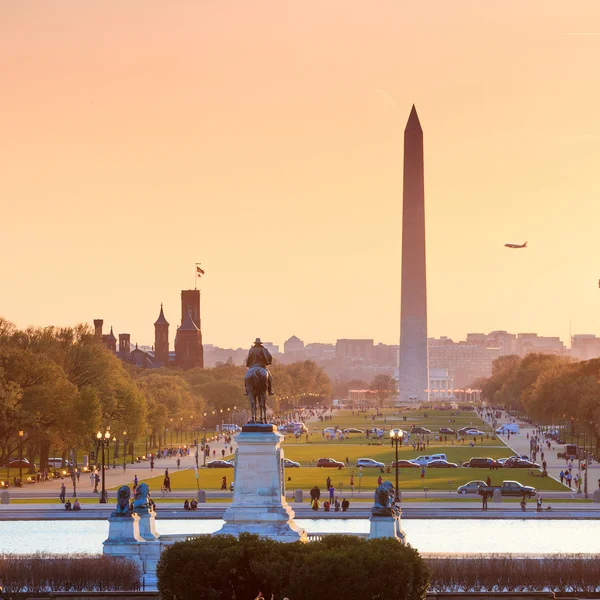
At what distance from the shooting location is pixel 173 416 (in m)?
140

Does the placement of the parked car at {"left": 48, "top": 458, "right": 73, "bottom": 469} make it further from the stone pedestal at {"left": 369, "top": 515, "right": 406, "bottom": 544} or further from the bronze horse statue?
the stone pedestal at {"left": 369, "top": 515, "right": 406, "bottom": 544}

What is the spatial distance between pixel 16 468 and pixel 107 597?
63472 mm

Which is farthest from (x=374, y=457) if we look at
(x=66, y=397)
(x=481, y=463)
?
(x=66, y=397)

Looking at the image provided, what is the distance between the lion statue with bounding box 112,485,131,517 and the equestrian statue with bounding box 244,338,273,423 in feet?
13.7

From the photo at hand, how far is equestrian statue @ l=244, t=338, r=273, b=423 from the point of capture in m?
46.4

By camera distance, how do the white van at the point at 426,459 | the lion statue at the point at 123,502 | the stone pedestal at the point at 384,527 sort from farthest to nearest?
the white van at the point at 426,459 < the lion statue at the point at 123,502 < the stone pedestal at the point at 384,527

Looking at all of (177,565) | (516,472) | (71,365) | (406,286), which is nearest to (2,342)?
(71,365)

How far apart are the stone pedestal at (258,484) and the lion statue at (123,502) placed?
9.90 ft

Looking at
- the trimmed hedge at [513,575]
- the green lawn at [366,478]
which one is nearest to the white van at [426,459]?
the green lawn at [366,478]

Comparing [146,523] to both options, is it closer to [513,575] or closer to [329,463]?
[513,575]

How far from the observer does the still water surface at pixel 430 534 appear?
5375 cm

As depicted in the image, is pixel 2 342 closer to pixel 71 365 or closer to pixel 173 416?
pixel 71 365

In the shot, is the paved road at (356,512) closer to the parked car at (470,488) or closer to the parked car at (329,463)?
the parked car at (470,488)

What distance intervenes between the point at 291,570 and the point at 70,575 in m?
9.79
